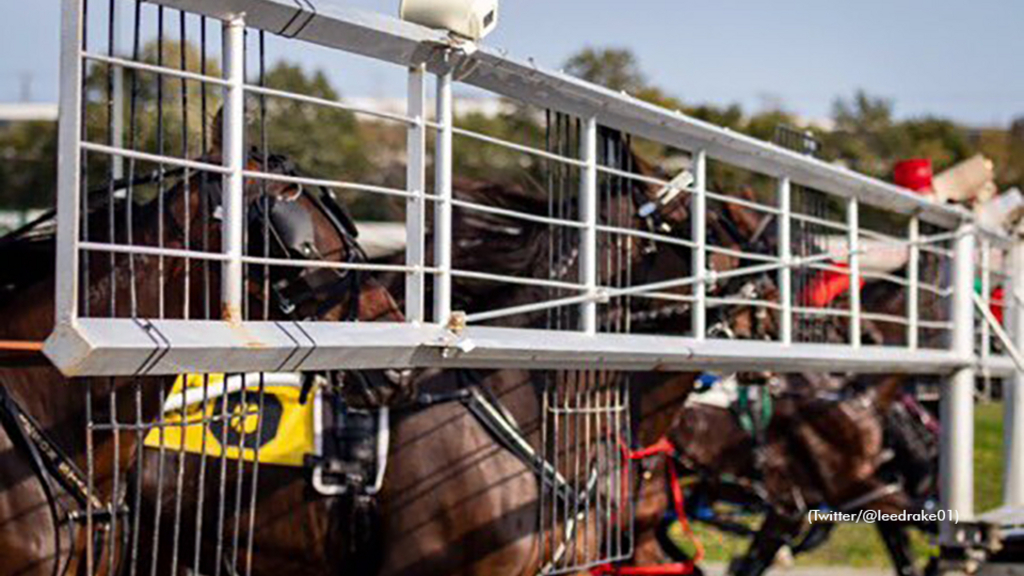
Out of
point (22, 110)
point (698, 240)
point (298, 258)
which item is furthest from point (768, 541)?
point (22, 110)

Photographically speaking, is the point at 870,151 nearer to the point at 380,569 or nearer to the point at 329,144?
the point at 329,144

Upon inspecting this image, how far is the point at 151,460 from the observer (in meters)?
5.01

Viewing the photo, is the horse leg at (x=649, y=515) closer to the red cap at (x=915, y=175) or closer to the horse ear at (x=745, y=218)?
the horse ear at (x=745, y=218)

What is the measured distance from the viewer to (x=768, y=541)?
10.2 meters

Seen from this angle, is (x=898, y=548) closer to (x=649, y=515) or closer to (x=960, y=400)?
(x=649, y=515)

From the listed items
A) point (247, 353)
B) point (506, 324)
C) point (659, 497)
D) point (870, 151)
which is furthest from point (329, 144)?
point (247, 353)

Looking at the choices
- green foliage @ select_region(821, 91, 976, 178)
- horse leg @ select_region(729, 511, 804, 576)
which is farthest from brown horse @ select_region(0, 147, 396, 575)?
green foliage @ select_region(821, 91, 976, 178)

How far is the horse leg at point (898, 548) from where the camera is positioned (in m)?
10.1

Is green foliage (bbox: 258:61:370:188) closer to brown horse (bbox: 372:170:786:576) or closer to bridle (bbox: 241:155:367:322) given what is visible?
brown horse (bbox: 372:170:786:576)

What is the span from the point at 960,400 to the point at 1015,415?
62 centimetres

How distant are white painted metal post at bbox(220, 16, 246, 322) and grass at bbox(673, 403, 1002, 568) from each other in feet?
30.0

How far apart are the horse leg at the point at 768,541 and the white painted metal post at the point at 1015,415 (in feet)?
10.5

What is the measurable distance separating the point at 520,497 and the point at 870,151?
58.3ft

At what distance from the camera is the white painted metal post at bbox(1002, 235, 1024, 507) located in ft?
23.0
